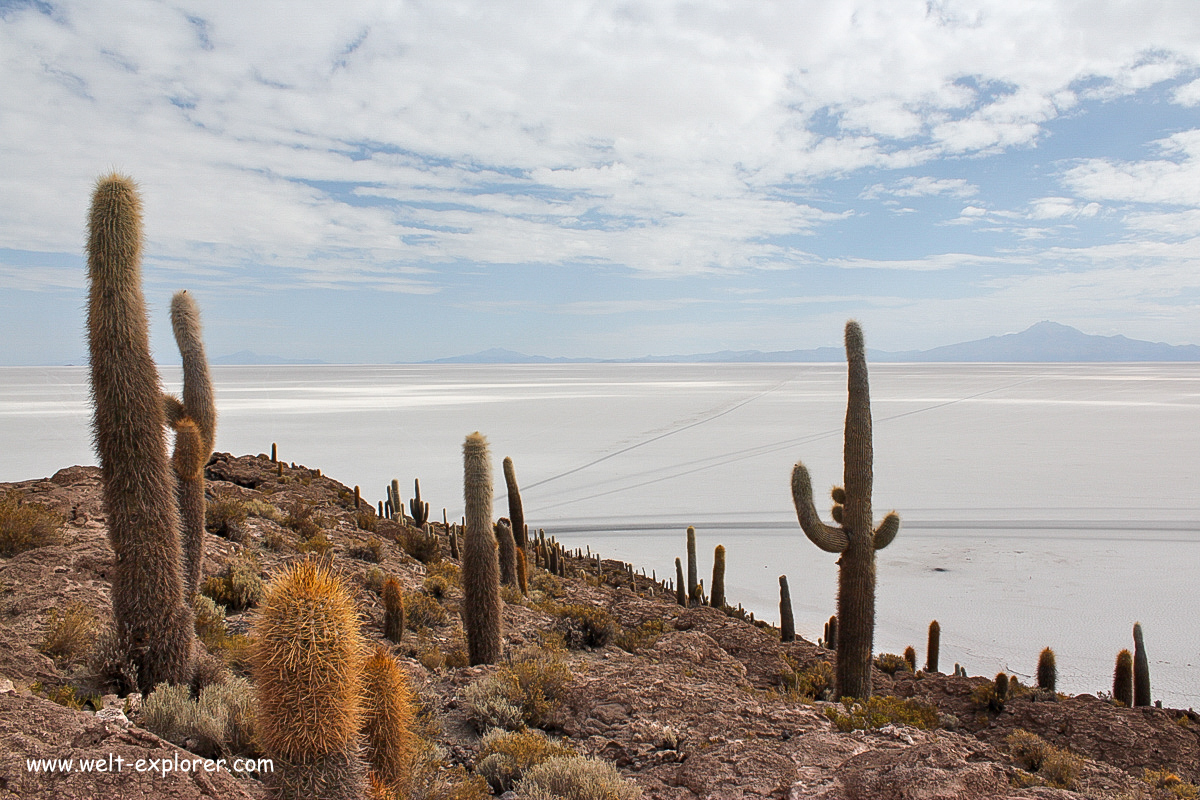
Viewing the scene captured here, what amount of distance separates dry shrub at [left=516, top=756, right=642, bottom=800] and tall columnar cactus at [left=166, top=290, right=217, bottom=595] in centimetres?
482

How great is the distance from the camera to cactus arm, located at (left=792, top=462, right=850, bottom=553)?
9.13 m

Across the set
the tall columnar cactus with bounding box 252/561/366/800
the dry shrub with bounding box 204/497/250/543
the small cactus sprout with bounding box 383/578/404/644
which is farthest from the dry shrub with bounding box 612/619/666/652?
the dry shrub with bounding box 204/497/250/543

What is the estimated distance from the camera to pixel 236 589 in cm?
948

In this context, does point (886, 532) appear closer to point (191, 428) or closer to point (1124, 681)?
point (1124, 681)

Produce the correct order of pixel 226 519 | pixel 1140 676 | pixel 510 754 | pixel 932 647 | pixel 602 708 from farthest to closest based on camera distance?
1. pixel 226 519
2. pixel 932 647
3. pixel 1140 676
4. pixel 602 708
5. pixel 510 754

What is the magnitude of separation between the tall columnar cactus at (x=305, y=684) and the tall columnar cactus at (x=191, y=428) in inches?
176

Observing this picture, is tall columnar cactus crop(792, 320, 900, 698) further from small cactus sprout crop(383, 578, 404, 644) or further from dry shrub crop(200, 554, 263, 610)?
dry shrub crop(200, 554, 263, 610)

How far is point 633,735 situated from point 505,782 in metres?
1.43

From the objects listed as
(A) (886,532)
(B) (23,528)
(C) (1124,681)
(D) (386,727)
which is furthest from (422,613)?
(C) (1124,681)

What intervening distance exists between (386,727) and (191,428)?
462cm

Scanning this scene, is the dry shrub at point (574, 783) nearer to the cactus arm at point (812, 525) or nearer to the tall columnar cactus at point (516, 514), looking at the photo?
the cactus arm at point (812, 525)

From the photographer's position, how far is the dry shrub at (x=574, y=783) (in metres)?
4.84

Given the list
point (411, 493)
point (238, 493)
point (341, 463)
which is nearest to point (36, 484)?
point (238, 493)

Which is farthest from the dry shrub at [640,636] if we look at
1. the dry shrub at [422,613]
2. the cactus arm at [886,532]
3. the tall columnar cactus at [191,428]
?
the tall columnar cactus at [191,428]
